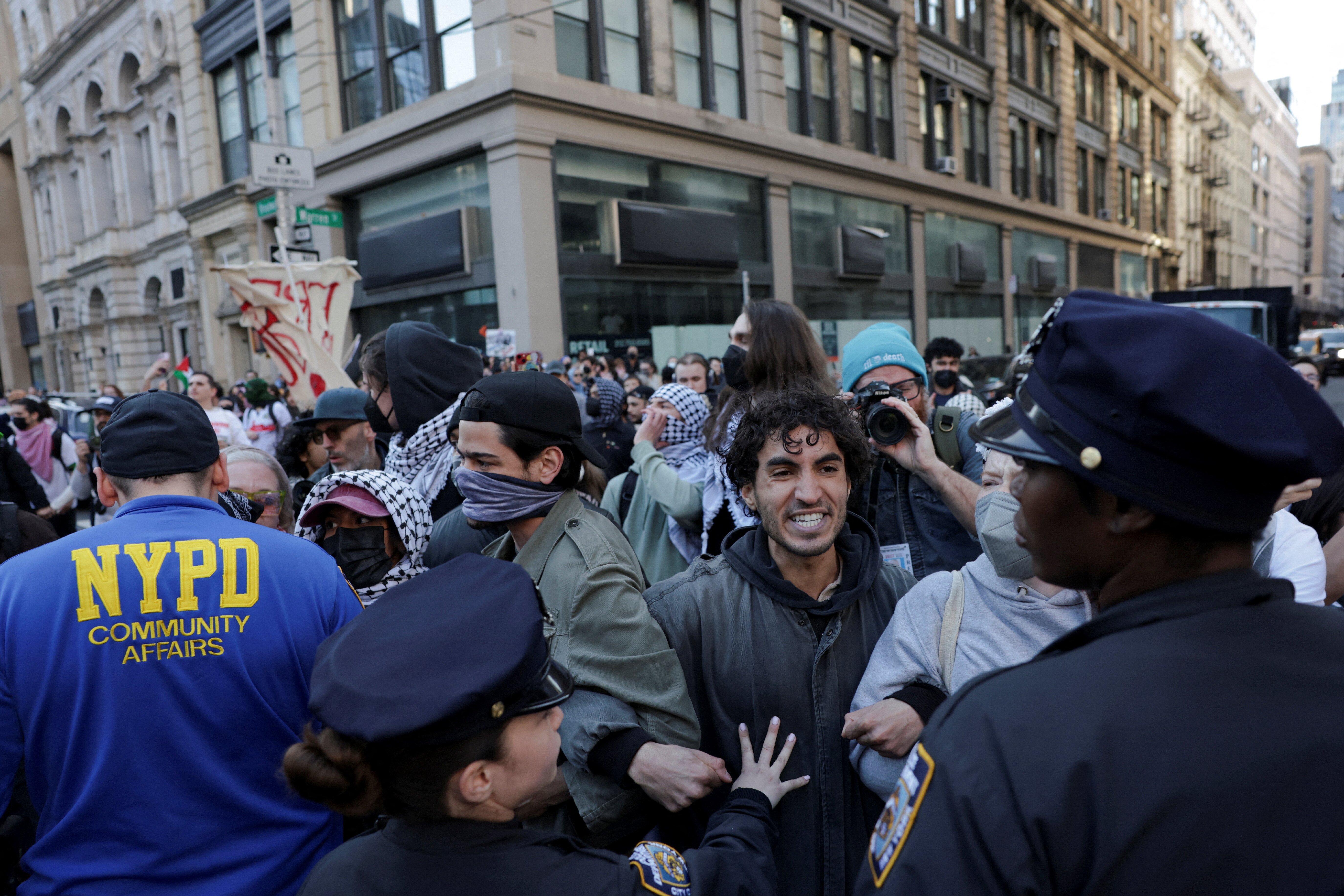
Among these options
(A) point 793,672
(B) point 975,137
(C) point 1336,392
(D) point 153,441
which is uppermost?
(B) point 975,137

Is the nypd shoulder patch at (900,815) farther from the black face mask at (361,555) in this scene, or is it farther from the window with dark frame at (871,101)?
the window with dark frame at (871,101)

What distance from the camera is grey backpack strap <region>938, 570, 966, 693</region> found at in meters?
1.91

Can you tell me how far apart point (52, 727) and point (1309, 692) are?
2420 mm

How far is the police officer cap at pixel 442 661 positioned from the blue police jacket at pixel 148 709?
0.74m

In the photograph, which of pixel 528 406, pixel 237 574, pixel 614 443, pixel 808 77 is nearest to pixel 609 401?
pixel 614 443

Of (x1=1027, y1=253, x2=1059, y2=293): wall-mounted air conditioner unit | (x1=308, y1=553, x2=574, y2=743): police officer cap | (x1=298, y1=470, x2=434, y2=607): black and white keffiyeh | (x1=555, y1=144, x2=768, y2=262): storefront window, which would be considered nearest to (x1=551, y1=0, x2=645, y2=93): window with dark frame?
(x1=555, y1=144, x2=768, y2=262): storefront window

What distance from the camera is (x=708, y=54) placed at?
55.1ft

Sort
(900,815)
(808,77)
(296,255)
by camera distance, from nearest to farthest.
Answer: (900,815) → (296,255) → (808,77)

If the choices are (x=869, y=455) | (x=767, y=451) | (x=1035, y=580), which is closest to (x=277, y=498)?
(x=767, y=451)

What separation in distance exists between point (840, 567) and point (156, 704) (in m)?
A: 1.81

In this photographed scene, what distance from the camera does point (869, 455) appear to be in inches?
99.6

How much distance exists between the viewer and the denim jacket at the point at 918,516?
3.04 meters

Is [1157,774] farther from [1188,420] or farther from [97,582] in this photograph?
[97,582]

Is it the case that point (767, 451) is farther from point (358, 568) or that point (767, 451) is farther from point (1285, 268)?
point (1285, 268)
